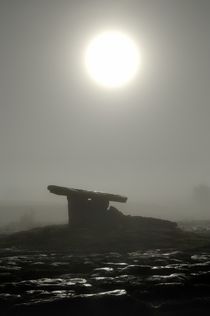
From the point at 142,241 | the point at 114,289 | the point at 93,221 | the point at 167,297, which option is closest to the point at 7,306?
the point at 114,289

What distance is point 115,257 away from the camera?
53.2 ft

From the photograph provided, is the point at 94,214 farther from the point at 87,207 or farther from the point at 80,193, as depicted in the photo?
the point at 80,193

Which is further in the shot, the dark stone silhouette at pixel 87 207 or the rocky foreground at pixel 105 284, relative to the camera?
the dark stone silhouette at pixel 87 207

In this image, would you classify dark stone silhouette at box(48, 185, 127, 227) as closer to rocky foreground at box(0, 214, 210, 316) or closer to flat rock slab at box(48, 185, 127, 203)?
flat rock slab at box(48, 185, 127, 203)

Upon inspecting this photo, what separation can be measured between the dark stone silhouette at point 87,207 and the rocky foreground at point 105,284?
819 centimetres

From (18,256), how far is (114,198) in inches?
414

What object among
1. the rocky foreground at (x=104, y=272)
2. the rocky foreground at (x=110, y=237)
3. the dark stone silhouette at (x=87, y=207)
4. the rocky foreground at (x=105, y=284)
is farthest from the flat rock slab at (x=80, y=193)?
the rocky foreground at (x=105, y=284)

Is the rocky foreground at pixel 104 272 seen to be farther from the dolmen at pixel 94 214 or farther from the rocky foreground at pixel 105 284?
the dolmen at pixel 94 214

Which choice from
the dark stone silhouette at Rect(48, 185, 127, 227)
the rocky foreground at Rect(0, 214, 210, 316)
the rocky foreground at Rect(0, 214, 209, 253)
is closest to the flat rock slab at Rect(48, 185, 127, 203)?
the dark stone silhouette at Rect(48, 185, 127, 227)

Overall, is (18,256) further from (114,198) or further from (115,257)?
(114,198)

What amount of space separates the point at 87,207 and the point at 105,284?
1415 cm

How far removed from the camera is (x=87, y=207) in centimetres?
2481

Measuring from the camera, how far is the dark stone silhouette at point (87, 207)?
2469cm

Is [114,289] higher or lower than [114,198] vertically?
lower
